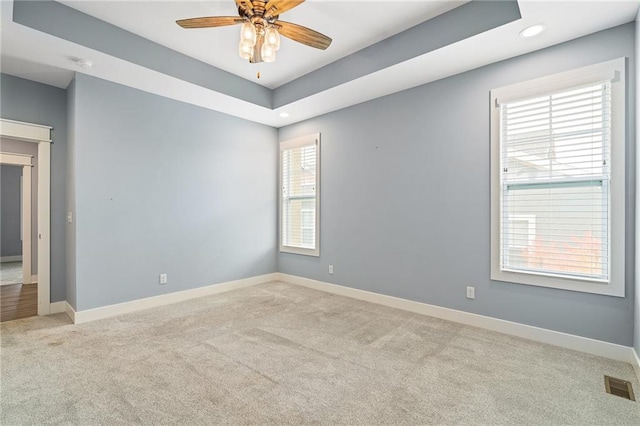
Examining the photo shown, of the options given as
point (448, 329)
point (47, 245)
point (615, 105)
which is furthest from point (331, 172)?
point (47, 245)

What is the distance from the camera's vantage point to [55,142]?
149 inches

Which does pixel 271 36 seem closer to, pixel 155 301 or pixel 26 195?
pixel 155 301

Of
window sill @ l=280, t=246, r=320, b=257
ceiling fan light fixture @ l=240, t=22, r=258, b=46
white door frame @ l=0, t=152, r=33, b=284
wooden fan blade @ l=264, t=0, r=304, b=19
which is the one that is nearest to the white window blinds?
wooden fan blade @ l=264, t=0, r=304, b=19

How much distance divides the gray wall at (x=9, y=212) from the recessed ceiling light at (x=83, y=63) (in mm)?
7098

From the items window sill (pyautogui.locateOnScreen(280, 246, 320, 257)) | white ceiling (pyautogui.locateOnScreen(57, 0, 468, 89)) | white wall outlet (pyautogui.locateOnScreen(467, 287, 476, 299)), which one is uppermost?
white ceiling (pyautogui.locateOnScreen(57, 0, 468, 89))

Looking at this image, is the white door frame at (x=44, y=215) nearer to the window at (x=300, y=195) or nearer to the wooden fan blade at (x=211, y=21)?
the wooden fan blade at (x=211, y=21)

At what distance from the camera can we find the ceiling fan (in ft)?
7.16

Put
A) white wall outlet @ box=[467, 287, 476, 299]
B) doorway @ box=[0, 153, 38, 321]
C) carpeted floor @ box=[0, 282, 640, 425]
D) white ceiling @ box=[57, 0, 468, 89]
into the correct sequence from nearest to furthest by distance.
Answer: carpeted floor @ box=[0, 282, 640, 425] < white ceiling @ box=[57, 0, 468, 89] < white wall outlet @ box=[467, 287, 476, 299] < doorway @ box=[0, 153, 38, 321]

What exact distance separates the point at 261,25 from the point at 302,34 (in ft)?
1.11

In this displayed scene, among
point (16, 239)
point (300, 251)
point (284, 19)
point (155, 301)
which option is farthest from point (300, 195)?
point (16, 239)

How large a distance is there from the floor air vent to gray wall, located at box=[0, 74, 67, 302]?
18.5 ft

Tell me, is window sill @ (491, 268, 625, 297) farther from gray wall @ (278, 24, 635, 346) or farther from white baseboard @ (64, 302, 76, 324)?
white baseboard @ (64, 302, 76, 324)

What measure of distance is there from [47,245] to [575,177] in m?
5.85

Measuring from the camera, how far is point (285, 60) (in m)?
3.76
